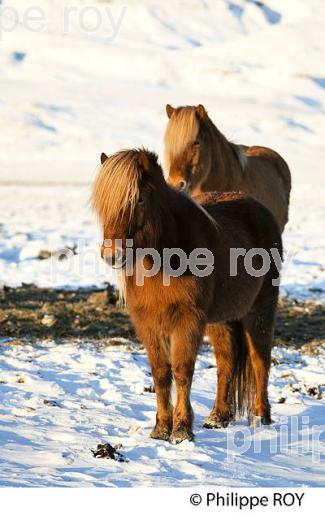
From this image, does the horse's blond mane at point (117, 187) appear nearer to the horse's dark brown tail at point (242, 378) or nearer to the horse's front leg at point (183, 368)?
the horse's front leg at point (183, 368)

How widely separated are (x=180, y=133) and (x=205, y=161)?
1.10 ft

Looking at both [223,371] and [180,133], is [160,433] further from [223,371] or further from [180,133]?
[180,133]

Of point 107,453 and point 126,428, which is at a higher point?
point 107,453

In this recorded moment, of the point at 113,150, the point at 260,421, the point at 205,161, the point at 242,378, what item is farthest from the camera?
the point at 113,150

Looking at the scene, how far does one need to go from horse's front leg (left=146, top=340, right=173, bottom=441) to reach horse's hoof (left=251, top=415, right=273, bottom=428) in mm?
649

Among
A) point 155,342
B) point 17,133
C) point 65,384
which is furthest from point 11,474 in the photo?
point 17,133

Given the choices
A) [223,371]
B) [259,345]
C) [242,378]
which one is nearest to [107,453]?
[223,371]

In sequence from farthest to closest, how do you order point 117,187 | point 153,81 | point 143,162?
point 153,81, point 143,162, point 117,187

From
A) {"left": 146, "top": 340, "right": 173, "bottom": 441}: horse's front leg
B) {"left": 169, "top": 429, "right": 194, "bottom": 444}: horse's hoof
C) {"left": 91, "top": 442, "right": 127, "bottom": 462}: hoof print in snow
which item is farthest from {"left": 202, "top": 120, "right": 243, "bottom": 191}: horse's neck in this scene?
{"left": 91, "top": 442, "right": 127, "bottom": 462}: hoof print in snow

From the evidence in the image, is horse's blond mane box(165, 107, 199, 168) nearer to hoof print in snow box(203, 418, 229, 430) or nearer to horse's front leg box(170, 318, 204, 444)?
hoof print in snow box(203, 418, 229, 430)

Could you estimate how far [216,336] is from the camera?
559 centimetres

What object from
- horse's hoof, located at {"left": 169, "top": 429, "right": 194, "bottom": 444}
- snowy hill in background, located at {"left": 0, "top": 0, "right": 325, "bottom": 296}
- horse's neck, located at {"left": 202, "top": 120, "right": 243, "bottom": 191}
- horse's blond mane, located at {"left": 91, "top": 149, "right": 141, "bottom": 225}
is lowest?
snowy hill in background, located at {"left": 0, "top": 0, "right": 325, "bottom": 296}

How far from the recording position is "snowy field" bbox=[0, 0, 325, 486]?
4.64 metres

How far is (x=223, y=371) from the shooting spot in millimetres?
5508
